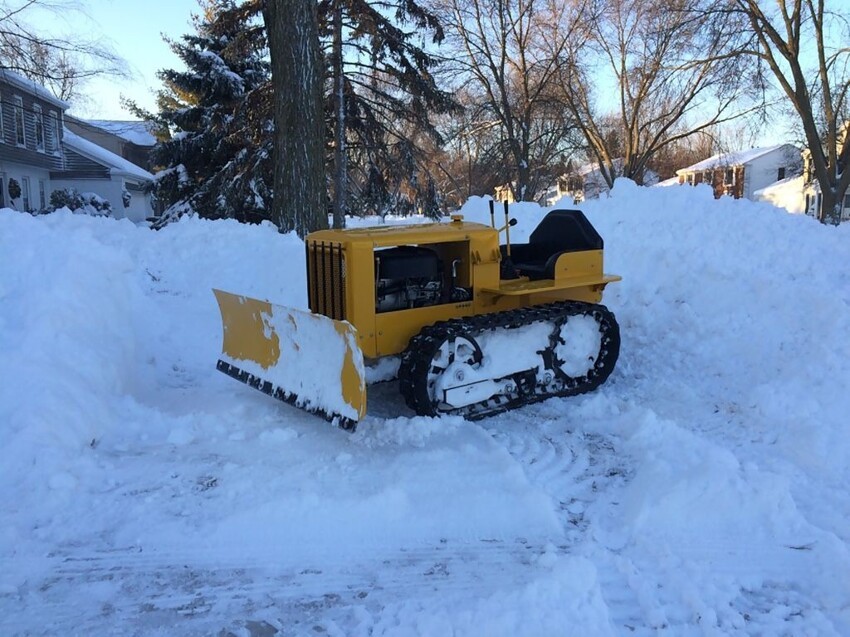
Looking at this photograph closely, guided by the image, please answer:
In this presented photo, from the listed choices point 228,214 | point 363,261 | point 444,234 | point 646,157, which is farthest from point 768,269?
point 646,157

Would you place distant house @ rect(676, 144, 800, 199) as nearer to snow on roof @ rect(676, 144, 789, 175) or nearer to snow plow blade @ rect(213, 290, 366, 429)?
snow on roof @ rect(676, 144, 789, 175)

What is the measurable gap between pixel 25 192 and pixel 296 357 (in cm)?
2910

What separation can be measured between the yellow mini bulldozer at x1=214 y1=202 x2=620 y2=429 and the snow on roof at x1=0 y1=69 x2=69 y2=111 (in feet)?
59.3

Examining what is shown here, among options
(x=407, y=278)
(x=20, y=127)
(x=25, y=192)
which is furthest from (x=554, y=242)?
(x=25, y=192)

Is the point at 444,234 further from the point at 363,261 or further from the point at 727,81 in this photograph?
the point at 727,81

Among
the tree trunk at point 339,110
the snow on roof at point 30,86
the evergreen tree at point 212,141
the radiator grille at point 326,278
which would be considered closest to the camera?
the radiator grille at point 326,278

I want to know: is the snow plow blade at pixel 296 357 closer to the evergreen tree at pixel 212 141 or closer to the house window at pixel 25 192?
the evergreen tree at pixel 212 141

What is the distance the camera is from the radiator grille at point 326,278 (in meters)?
5.82

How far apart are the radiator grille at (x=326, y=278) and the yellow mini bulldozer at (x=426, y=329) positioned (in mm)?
16

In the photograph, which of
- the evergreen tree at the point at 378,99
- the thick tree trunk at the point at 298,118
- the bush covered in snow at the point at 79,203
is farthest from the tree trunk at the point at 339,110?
the bush covered in snow at the point at 79,203

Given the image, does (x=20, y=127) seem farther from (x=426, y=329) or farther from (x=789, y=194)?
(x=789, y=194)

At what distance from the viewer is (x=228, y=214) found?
61.9ft

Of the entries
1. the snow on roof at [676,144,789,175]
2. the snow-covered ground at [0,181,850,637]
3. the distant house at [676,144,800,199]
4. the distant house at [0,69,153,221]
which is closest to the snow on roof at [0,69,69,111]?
the distant house at [0,69,153,221]

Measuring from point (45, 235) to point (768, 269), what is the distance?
867 centimetres
